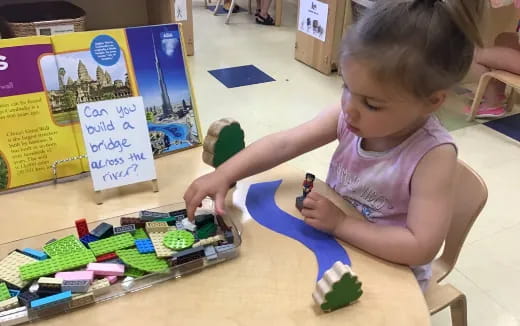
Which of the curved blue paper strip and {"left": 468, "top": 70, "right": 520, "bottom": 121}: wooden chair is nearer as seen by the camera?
the curved blue paper strip

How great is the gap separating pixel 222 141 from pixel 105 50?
0.28 meters

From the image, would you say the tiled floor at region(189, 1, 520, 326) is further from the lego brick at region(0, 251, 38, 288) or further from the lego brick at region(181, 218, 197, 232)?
the lego brick at region(0, 251, 38, 288)

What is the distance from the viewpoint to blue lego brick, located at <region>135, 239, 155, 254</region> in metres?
0.71

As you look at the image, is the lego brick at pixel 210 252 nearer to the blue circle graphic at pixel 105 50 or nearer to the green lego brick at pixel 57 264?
the green lego brick at pixel 57 264

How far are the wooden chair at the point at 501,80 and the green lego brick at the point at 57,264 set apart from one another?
7.43 feet

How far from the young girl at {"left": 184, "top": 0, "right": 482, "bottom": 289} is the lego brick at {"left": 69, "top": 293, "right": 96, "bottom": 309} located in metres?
0.21

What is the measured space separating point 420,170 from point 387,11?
0.25m

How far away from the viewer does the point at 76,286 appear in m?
0.63

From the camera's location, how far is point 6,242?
75 centimetres

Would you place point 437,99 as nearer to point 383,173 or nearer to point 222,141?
point 383,173

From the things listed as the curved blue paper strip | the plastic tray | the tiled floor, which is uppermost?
the plastic tray

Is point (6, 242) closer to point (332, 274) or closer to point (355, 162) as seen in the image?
point (332, 274)

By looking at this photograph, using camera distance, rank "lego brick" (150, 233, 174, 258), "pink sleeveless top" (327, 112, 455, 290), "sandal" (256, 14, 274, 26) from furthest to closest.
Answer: "sandal" (256, 14, 274, 26) < "pink sleeveless top" (327, 112, 455, 290) < "lego brick" (150, 233, 174, 258)

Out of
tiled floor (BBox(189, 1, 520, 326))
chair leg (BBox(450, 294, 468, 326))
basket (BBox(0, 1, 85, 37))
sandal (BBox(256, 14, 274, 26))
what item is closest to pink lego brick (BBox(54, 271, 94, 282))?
tiled floor (BBox(189, 1, 520, 326))
